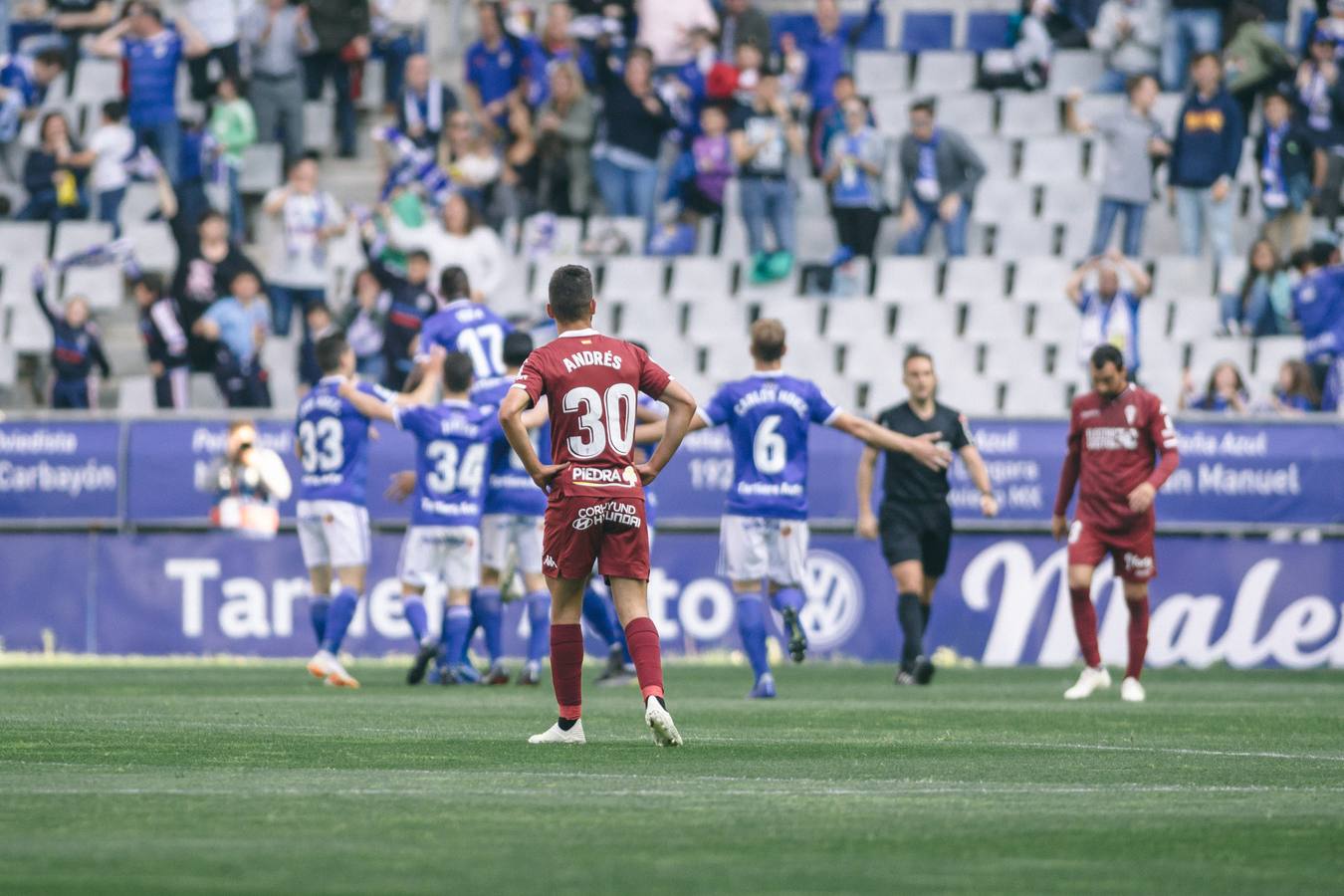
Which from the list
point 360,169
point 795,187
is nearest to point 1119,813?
point 795,187

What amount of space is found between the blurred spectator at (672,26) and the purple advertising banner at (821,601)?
6356 mm

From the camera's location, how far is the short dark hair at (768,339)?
1514cm

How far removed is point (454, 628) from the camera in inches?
653

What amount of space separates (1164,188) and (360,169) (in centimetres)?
864

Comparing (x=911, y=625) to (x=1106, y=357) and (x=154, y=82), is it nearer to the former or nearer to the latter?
(x=1106, y=357)

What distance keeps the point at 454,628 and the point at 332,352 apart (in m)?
2.05

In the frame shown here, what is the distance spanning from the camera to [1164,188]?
25.4m

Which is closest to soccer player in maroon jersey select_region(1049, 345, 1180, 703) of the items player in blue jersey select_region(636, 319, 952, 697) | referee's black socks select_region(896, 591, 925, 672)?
player in blue jersey select_region(636, 319, 952, 697)

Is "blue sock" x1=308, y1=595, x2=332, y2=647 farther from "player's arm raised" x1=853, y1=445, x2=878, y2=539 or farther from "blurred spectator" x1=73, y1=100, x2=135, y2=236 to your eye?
"blurred spectator" x1=73, y1=100, x2=135, y2=236

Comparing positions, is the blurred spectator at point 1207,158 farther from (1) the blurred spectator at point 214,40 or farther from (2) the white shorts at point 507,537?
(1) the blurred spectator at point 214,40

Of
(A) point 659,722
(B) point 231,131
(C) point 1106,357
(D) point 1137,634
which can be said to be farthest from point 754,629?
(B) point 231,131

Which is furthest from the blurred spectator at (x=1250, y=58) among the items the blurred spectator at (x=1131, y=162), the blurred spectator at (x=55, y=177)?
the blurred spectator at (x=55, y=177)

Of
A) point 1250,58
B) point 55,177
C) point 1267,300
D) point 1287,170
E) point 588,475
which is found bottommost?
Answer: point 588,475

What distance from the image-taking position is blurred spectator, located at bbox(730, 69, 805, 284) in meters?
23.6
